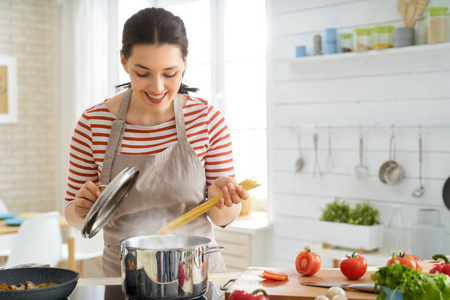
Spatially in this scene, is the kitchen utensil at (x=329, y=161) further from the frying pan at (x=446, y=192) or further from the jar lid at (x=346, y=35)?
the frying pan at (x=446, y=192)

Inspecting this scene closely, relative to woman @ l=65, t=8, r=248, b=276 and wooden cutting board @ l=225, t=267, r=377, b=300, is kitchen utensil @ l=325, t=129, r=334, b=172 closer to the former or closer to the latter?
woman @ l=65, t=8, r=248, b=276

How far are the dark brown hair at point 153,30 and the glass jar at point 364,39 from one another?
1.89m

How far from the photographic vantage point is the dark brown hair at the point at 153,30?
1.67 m

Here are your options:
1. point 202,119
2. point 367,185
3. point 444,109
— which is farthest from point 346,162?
point 202,119

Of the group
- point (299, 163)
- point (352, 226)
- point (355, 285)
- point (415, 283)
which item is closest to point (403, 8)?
point (299, 163)

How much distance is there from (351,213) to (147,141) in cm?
184

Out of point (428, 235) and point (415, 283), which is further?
point (428, 235)

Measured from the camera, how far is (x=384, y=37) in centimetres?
329

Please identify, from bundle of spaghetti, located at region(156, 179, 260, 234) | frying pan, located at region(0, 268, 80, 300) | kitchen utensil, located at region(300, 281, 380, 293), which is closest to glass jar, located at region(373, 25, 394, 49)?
bundle of spaghetti, located at region(156, 179, 260, 234)

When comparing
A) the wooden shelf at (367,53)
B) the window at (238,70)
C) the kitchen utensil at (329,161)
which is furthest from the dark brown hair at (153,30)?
the window at (238,70)

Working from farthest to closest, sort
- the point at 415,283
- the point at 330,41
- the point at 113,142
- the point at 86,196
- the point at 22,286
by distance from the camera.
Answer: the point at 330,41
the point at 113,142
the point at 86,196
the point at 22,286
the point at 415,283

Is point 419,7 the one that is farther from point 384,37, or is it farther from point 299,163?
point 299,163

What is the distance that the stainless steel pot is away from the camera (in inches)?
50.0

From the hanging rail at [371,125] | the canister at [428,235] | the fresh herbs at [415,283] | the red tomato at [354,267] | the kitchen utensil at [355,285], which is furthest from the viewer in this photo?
the hanging rail at [371,125]
